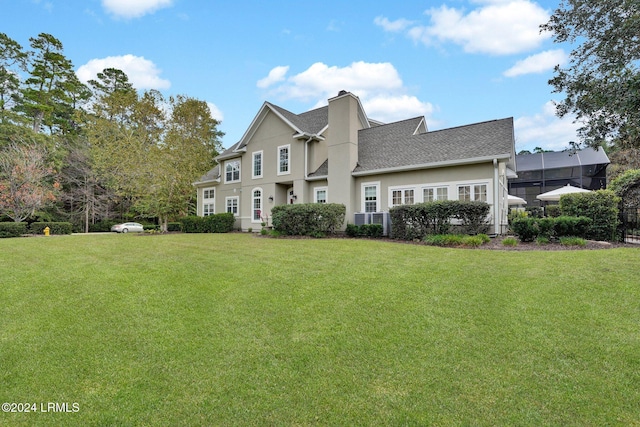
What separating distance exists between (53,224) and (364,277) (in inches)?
999

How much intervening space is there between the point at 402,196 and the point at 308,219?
14.5 ft

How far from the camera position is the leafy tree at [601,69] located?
17.8 ft

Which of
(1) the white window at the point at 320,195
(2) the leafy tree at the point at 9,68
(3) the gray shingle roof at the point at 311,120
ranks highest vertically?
(2) the leafy tree at the point at 9,68

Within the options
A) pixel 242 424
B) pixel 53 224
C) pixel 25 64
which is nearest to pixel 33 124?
pixel 25 64

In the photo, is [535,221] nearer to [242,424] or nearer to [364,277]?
[364,277]

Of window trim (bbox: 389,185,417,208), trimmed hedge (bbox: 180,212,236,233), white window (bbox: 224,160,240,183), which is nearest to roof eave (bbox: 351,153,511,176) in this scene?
window trim (bbox: 389,185,417,208)

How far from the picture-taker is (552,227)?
34.1 feet

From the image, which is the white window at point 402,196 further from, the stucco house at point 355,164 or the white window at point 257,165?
the white window at point 257,165

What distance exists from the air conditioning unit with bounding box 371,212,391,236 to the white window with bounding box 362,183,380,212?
573 millimetres

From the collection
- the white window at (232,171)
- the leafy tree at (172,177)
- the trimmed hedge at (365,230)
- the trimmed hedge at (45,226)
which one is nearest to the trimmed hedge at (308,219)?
the trimmed hedge at (365,230)

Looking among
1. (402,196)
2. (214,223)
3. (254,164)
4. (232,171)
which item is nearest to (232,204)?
(214,223)

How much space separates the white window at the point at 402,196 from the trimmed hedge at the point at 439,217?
2.24 metres

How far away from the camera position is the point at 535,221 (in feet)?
34.3

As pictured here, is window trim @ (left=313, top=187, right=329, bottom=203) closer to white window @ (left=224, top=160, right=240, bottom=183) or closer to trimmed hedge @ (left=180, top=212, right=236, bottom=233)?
trimmed hedge @ (left=180, top=212, right=236, bottom=233)
